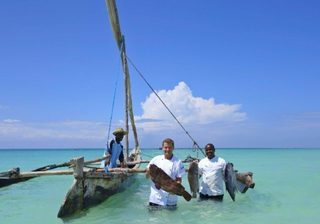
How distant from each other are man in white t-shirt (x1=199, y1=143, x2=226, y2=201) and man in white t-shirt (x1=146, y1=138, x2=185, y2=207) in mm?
1622

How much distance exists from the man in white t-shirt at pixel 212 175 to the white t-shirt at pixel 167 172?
162 cm

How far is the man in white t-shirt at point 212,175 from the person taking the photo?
8672mm

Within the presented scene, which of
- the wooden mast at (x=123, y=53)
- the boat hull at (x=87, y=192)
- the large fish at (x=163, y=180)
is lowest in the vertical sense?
the boat hull at (x=87, y=192)

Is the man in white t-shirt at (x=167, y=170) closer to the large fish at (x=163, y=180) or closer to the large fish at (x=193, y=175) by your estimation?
the large fish at (x=163, y=180)

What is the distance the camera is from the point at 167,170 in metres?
7.10

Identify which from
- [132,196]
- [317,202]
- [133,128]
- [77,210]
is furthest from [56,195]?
[317,202]

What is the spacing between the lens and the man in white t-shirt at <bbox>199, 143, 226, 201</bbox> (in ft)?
28.5

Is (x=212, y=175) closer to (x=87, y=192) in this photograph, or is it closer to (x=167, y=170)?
(x=167, y=170)

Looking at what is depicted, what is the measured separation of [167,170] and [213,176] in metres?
1.93

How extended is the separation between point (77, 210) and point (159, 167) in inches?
102

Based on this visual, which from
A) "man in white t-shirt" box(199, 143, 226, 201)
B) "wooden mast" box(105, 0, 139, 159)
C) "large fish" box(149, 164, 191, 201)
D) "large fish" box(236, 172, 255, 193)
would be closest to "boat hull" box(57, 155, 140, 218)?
"man in white t-shirt" box(199, 143, 226, 201)

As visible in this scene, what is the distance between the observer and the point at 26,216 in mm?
9820

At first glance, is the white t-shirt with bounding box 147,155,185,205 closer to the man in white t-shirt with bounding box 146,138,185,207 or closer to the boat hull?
the man in white t-shirt with bounding box 146,138,185,207

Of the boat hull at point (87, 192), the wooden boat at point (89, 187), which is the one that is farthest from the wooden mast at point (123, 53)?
the boat hull at point (87, 192)
